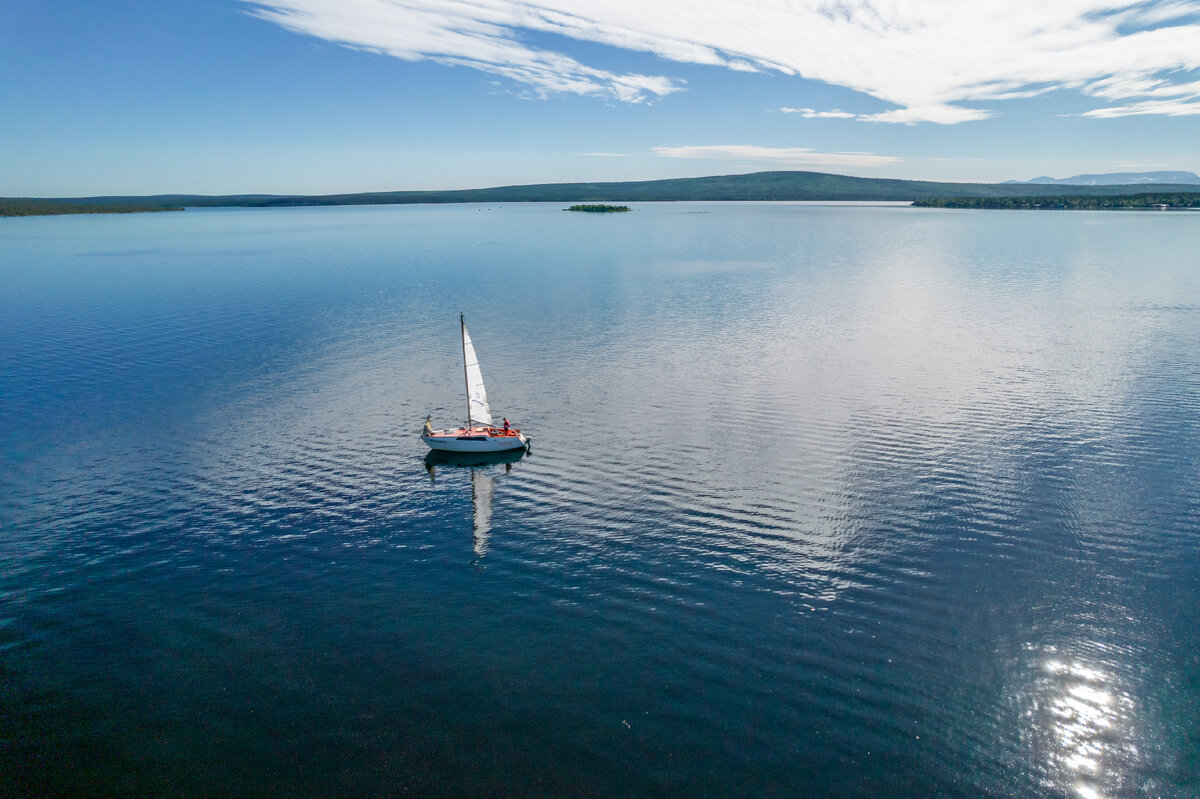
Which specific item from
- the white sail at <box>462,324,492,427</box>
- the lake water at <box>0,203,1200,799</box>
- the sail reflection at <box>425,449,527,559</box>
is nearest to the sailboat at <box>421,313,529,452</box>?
the white sail at <box>462,324,492,427</box>

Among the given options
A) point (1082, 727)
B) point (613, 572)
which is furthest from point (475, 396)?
point (1082, 727)

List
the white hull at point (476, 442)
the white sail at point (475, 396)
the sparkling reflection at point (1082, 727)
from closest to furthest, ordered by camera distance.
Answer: the sparkling reflection at point (1082, 727)
the white hull at point (476, 442)
the white sail at point (475, 396)

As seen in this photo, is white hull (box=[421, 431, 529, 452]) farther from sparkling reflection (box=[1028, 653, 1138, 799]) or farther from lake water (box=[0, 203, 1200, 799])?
sparkling reflection (box=[1028, 653, 1138, 799])

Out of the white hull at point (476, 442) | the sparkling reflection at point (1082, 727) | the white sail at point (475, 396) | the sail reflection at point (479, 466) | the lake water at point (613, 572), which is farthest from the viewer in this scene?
the white sail at point (475, 396)

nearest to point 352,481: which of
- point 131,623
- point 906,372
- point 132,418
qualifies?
point 131,623

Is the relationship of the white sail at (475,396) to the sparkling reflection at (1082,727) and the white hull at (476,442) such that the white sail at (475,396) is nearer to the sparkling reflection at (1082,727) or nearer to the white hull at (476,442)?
the white hull at (476,442)

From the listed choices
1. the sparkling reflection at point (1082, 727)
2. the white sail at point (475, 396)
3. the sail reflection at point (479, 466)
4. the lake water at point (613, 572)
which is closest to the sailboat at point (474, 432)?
the white sail at point (475, 396)

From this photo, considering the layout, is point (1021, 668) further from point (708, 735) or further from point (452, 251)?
point (452, 251)

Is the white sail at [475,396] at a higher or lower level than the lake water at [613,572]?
higher
